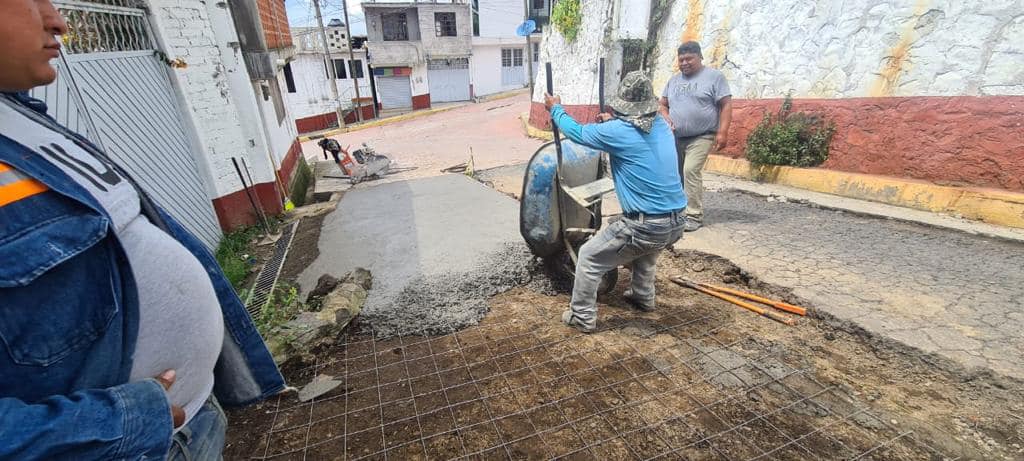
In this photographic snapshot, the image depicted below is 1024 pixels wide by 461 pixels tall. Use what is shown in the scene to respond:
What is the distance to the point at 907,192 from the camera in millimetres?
4879

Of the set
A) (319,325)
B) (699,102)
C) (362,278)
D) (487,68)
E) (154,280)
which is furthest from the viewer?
(487,68)

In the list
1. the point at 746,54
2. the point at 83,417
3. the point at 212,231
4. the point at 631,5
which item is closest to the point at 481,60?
the point at 631,5

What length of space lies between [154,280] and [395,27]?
31.6 metres

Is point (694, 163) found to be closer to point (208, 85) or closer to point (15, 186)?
point (15, 186)

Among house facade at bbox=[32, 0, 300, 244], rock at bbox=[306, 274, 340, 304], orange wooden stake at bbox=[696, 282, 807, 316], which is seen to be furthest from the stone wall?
house facade at bbox=[32, 0, 300, 244]

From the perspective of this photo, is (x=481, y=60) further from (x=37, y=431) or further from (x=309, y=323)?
(x=37, y=431)

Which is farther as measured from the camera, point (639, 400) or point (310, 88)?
point (310, 88)

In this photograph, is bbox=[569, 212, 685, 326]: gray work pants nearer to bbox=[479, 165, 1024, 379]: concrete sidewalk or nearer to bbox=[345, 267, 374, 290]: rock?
bbox=[479, 165, 1024, 379]: concrete sidewalk

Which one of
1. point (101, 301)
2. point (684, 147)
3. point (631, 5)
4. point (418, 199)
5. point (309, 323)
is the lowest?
point (418, 199)

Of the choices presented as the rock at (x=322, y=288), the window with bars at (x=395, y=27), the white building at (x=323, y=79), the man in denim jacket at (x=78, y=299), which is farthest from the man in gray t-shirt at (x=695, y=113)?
the window with bars at (x=395, y=27)

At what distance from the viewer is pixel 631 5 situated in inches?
341

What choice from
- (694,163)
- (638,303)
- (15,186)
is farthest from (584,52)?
(15,186)

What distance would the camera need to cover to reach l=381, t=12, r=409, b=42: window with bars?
2836 centimetres

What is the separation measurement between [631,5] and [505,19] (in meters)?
25.9
